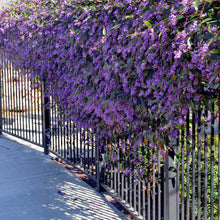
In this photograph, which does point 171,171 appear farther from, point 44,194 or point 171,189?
point 44,194

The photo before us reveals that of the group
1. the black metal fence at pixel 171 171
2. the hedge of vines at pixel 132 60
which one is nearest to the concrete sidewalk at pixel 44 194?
the black metal fence at pixel 171 171

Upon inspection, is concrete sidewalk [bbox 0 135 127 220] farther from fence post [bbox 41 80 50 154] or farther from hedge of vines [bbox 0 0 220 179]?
hedge of vines [bbox 0 0 220 179]

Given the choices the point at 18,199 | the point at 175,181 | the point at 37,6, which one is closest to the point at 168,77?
the point at 175,181

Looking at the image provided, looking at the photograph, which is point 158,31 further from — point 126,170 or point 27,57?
point 27,57

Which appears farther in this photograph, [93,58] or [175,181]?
[93,58]

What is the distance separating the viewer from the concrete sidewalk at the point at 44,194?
478cm

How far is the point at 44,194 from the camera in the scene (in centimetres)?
542

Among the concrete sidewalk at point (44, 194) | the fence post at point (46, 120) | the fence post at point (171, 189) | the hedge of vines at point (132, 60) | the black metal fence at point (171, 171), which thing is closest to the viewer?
the hedge of vines at point (132, 60)

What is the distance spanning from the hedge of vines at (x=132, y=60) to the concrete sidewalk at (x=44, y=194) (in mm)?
1052

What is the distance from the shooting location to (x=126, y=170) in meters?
4.39

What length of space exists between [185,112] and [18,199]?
3.14 m

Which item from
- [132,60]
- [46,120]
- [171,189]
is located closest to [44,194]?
[46,120]

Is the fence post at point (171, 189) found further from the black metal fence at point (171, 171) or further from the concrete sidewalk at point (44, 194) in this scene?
the concrete sidewalk at point (44, 194)

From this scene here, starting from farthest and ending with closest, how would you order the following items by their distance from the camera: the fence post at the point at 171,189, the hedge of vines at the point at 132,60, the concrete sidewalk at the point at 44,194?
the concrete sidewalk at the point at 44,194 → the fence post at the point at 171,189 → the hedge of vines at the point at 132,60
